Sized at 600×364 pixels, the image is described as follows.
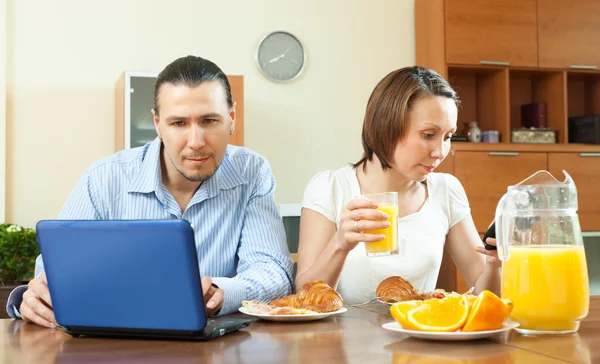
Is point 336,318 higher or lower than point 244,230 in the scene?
lower

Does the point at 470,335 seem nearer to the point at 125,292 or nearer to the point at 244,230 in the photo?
the point at 125,292

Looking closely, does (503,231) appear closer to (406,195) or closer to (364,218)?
(364,218)

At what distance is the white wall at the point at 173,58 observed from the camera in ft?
13.8

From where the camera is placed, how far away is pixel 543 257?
1273 mm

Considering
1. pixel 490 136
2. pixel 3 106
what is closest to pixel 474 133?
pixel 490 136

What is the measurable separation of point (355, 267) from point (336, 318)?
0.76 m

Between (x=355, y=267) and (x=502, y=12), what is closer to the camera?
(x=355, y=267)

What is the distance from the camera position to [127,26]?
438 cm

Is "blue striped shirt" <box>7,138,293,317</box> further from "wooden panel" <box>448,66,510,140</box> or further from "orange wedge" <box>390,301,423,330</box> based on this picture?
"wooden panel" <box>448,66,510,140</box>

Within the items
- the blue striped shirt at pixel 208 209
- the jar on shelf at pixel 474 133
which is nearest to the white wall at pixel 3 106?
the blue striped shirt at pixel 208 209

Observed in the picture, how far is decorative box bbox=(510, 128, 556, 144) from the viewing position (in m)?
4.67

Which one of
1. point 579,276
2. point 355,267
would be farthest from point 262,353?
A: point 355,267

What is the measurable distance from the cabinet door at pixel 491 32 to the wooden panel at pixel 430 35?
47 mm

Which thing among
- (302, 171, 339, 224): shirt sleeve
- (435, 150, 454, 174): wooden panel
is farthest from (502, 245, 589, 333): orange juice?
(435, 150, 454, 174): wooden panel
